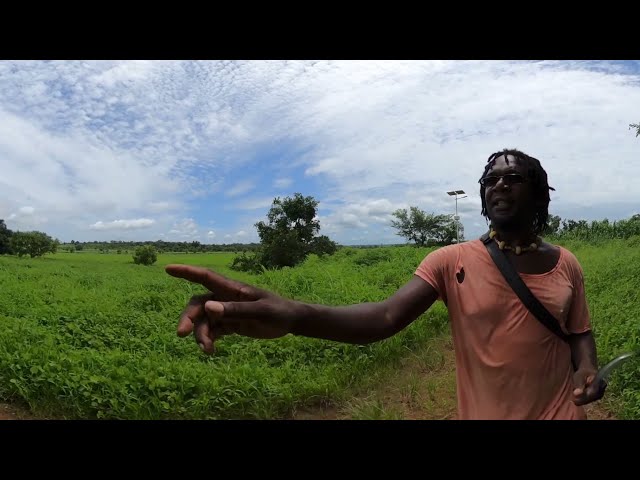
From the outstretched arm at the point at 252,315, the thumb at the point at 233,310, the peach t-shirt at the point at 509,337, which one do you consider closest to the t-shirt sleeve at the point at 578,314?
the peach t-shirt at the point at 509,337

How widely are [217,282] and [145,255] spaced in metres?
8.13

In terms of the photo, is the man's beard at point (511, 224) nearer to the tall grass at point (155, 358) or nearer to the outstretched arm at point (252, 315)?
the outstretched arm at point (252, 315)

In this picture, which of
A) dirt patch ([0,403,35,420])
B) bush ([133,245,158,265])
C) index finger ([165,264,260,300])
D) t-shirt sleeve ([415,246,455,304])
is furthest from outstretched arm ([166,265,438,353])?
bush ([133,245,158,265])

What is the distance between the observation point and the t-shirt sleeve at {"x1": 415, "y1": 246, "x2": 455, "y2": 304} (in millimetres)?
1182

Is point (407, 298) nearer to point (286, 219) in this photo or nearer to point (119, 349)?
point (119, 349)

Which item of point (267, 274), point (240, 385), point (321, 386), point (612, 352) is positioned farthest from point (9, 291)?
point (612, 352)

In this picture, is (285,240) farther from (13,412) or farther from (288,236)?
(13,412)

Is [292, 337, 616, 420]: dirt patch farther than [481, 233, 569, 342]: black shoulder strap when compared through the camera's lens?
Yes

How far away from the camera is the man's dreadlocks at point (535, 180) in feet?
4.11

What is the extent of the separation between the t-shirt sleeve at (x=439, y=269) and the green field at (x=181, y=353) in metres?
2.57

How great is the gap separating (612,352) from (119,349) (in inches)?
176

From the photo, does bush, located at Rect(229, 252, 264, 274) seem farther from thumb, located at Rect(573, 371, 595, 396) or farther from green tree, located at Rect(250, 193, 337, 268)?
thumb, located at Rect(573, 371, 595, 396)

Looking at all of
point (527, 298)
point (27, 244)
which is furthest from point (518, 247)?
point (27, 244)

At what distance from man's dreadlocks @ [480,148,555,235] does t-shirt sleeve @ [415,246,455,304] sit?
210 mm
